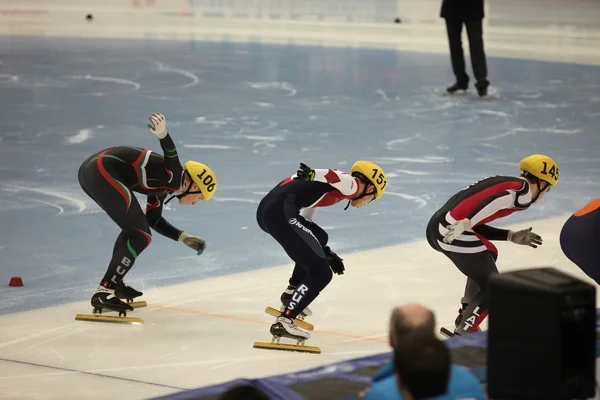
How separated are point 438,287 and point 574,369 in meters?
3.38

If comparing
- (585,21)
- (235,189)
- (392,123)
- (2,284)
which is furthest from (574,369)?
(585,21)

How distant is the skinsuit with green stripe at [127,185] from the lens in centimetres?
645

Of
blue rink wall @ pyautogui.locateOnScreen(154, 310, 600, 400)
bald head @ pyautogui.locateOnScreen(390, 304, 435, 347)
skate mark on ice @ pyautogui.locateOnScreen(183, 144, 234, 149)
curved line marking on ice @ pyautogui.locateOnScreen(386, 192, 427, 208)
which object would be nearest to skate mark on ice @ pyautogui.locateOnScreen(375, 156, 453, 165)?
curved line marking on ice @ pyautogui.locateOnScreen(386, 192, 427, 208)

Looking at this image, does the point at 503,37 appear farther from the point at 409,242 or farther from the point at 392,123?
the point at 409,242

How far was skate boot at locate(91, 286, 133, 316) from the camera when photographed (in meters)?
6.45

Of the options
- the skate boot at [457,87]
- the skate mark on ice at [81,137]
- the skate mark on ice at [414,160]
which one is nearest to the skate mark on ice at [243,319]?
the skate mark on ice at [414,160]

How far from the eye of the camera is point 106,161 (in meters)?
6.55

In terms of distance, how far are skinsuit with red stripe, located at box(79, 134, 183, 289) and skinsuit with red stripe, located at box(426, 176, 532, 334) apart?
5.21 ft

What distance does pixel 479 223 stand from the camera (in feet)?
20.2

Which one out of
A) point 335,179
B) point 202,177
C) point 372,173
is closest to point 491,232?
point 372,173

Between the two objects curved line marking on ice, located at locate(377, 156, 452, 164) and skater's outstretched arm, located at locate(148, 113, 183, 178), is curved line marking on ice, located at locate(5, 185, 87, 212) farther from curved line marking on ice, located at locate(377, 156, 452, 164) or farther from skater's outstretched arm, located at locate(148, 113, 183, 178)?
curved line marking on ice, located at locate(377, 156, 452, 164)

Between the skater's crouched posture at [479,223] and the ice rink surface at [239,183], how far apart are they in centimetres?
55

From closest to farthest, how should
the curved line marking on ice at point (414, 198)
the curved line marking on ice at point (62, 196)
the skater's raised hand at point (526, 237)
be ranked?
the skater's raised hand at point (526, 237)
the curved line marking on ice at point (62, 196)
the curved line marking on ice at point (414, 198)

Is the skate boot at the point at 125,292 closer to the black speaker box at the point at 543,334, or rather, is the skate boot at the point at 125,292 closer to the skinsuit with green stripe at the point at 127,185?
the skinsuit with green stripe at the point at 127,185
